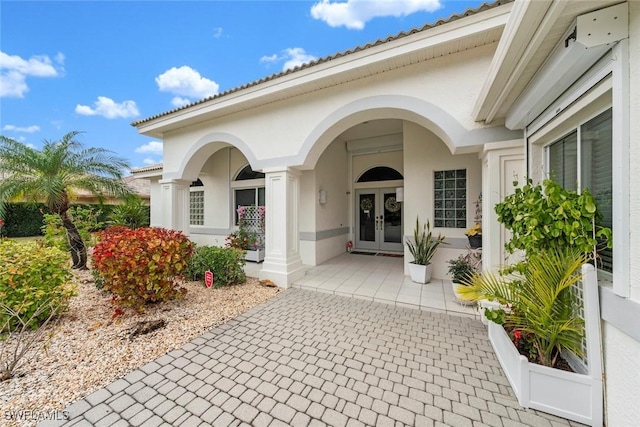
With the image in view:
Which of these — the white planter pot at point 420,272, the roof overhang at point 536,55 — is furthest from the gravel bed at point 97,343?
the roof overhang at point 536,55

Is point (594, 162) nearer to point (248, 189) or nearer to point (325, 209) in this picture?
point (325, 209)

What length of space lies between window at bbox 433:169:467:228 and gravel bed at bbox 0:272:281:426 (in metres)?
4.58

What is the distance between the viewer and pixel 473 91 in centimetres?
384

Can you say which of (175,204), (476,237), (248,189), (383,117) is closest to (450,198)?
(476,237)

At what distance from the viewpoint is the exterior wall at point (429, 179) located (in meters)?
5.56

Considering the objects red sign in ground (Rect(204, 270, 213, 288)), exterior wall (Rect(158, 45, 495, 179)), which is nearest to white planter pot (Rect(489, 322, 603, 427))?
exterior wall (Rect(158, 45, 495, 179))

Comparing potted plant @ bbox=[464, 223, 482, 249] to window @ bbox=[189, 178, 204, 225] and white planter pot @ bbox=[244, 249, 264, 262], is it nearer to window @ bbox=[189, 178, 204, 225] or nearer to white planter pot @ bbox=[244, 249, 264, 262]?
white planter pot @ bbox=[244, 249, 264, 262]

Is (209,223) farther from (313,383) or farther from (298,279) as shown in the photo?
(313,383)

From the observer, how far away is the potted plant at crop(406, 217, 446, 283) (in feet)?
17.9

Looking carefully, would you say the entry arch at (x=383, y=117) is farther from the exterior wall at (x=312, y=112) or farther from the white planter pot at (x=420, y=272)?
the white planter pot at (x=420, y=272)

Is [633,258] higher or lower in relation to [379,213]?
lower

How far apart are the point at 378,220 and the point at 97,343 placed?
26.9ft

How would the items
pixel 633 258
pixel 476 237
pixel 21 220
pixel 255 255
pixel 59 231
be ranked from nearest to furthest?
1. pixel 633 258
2. pixel 476 237
3. pixel 59 231
4. pixel 255 255
5. pixel 21 220

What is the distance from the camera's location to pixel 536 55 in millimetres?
2256
